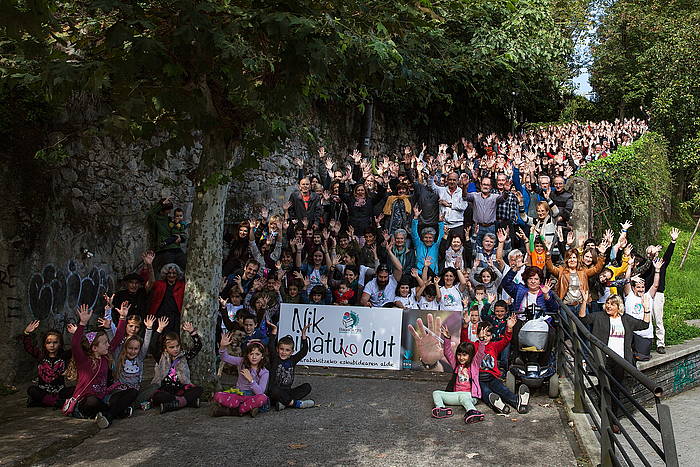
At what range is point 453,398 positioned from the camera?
23.9 ft

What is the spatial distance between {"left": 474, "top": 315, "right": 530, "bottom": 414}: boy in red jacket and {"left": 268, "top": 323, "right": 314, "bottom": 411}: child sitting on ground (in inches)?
75.4

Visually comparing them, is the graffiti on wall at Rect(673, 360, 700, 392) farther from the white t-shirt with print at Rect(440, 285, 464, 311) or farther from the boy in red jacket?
the boy in red jacket

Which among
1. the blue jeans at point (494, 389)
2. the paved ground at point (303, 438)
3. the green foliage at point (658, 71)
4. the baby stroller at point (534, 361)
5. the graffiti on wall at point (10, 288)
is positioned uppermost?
the green foliage at point (658, 71)

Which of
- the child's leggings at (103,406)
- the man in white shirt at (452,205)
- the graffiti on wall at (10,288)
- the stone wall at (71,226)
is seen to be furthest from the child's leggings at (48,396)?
the man in white shirt at (452,205)

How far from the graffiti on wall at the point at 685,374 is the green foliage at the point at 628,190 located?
2984mm

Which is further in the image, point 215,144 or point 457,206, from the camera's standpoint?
point 457,206

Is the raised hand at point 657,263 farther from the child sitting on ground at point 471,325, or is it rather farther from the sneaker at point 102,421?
the sneaker at point 102,421

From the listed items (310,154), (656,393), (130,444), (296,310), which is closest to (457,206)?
(296,310)

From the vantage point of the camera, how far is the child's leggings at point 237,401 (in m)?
7.08

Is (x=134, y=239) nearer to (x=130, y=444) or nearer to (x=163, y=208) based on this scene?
(x=163, y=208)

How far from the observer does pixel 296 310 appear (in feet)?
31.3

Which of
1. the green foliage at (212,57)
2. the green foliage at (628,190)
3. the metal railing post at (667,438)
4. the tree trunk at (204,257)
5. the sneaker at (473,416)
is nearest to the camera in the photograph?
the metal railing post at (667,438)

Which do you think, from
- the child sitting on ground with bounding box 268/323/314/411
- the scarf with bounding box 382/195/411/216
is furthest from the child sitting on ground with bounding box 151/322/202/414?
the scarf with bounding box 382/195/411/216

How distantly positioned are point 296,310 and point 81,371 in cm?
312
